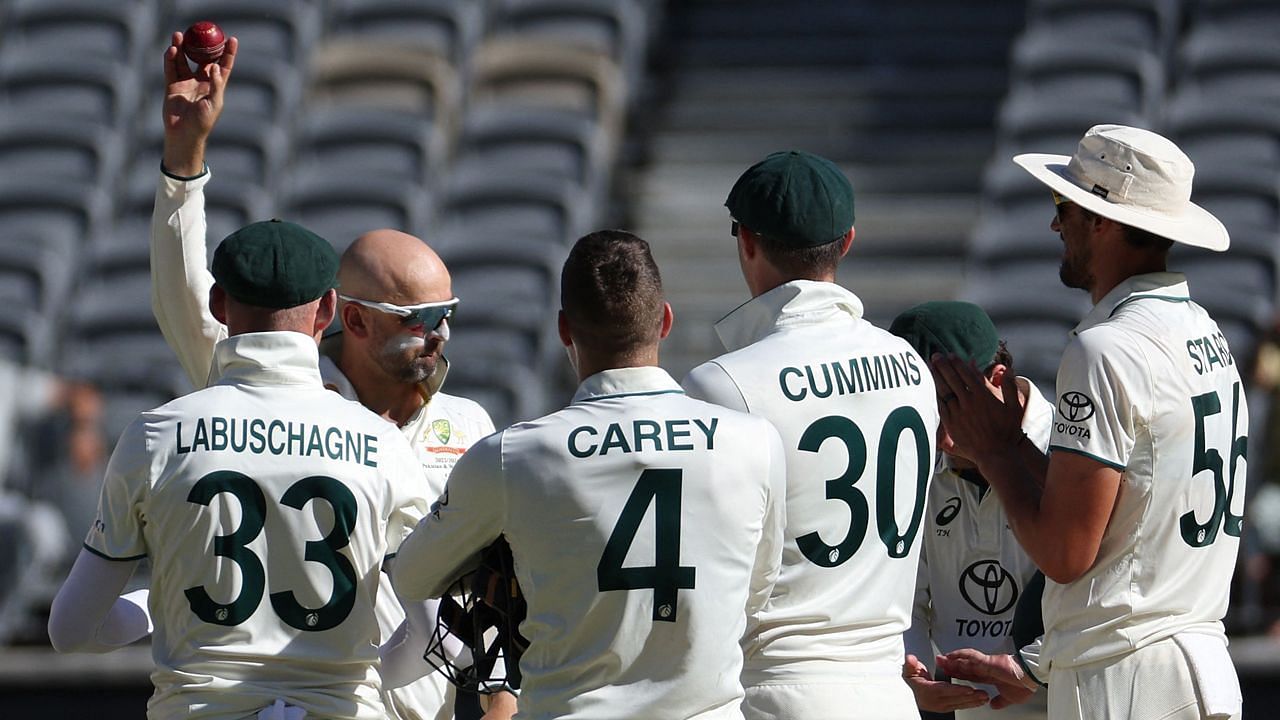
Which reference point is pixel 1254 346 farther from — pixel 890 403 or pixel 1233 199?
pixel 890 403

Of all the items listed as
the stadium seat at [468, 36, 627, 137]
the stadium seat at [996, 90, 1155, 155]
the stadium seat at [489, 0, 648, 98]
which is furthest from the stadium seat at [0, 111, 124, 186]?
the stadium seat at [996, 90, 1155, 155]

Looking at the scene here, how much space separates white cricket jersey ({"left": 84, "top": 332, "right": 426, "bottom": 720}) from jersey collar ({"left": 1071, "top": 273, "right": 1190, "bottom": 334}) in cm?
155

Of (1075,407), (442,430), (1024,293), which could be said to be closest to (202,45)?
(442,430)

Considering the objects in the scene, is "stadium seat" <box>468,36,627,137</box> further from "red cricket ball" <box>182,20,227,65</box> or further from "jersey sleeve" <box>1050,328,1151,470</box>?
"jersey sleeve" <box>1050,328,1151,470</box>

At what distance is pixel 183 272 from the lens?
3926 millimetres

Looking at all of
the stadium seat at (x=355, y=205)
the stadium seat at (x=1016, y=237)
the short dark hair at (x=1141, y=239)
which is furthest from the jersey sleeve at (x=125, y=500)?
the stadium seat at (x=355, y=205)

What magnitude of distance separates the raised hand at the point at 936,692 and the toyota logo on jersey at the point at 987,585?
255 millimetres

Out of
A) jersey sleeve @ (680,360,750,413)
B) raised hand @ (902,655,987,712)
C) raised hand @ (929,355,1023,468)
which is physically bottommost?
raised hand @ (902,655,987,712)

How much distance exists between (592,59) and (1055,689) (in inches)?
331

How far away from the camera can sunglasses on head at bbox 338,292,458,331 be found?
4.06 metres

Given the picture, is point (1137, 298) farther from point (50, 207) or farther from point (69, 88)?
point (69, 88)

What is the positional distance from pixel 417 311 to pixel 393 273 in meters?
0.11

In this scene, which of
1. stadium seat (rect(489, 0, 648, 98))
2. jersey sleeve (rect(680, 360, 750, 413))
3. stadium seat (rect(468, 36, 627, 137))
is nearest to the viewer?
jersey sleeve (rect(680, 360, 750, 413))

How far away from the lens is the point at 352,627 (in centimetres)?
332
